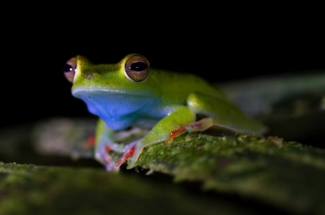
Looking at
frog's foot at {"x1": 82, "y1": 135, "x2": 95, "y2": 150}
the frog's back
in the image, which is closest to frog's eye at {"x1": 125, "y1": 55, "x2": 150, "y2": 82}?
the frog's back

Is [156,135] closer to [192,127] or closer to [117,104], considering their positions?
[192,127]

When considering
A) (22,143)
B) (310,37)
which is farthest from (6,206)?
(310,37)

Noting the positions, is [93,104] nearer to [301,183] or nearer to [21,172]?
[21,172]

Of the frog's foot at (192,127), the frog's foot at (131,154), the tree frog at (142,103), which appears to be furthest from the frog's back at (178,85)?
the frog's foot at (131,154)

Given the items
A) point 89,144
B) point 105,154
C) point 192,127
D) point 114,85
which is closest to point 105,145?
point 105,154

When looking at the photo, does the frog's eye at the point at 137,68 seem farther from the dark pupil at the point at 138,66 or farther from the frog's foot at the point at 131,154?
the frog's foot at the point at 131,154

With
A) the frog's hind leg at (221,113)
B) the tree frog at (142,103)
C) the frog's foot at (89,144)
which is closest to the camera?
the tree frog at (142,103)

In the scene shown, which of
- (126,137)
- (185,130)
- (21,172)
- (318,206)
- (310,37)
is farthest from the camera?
(310,37)
